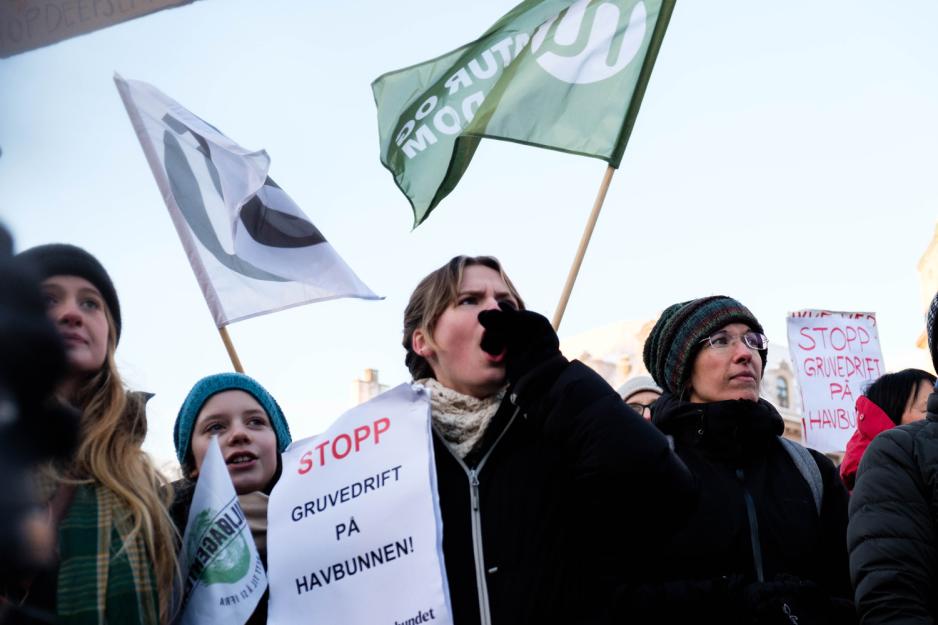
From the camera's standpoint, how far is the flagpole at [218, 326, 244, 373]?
159 inches

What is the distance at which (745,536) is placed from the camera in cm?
301

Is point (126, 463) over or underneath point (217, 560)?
over

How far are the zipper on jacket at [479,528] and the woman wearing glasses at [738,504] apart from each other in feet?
1.49

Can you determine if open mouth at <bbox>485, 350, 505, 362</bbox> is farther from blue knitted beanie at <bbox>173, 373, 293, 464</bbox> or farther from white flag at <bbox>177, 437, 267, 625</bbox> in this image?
blue knitted beanie at <bbox>173, 373, 293, 464</bbox>

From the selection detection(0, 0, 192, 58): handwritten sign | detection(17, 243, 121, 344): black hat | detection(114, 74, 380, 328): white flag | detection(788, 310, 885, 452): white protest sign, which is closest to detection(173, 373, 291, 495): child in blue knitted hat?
detection(17, 243, 121, 344): black hat

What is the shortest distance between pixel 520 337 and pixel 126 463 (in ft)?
3.28

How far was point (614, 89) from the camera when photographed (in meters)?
4.69

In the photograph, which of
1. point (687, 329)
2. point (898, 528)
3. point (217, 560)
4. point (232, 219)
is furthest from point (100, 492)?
point (232, 219)

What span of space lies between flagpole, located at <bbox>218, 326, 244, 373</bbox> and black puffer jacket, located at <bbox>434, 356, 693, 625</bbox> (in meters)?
1.43

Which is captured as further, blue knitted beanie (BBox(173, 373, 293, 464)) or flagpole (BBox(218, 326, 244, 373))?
flagpole (BBox(218, 326, 244, 373))

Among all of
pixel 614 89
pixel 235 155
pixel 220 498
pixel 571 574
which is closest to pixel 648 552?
pixel 571 574

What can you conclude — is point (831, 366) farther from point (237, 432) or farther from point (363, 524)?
point (363, 524)

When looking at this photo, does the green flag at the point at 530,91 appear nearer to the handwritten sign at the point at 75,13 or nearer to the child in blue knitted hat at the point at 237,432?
the handwritten sign at the point at 75,13

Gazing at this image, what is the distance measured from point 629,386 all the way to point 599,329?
1366 inches
